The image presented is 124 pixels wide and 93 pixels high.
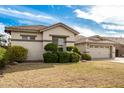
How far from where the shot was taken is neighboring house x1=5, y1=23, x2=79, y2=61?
18625 millimetres

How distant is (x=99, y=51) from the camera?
1011 inches

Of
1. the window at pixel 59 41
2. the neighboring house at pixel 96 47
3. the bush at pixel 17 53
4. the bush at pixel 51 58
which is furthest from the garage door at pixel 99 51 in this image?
the bush at pixel 17 53

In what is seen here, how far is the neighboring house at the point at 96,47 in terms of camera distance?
2517 centimetres

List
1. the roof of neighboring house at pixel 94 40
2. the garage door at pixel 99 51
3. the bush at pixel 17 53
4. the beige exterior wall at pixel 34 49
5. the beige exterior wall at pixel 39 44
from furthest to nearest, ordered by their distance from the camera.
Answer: the roof of neighboring house at pixel 94 40, the garage door at pixel 99 51, the beige exterior wall at pixel 39 44, the beige exterior wall at pixel 34 49, the bush at pixel 17 53

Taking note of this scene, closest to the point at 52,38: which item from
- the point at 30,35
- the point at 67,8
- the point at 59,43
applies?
the point at 59,43

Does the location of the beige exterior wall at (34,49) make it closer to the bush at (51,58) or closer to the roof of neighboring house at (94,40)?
the bush at (51,58)

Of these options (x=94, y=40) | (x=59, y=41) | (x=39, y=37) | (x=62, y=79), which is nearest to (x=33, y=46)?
(x=39, y=37)

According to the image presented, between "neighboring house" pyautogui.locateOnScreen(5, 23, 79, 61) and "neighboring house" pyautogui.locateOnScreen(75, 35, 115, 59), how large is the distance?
5434 millimetres

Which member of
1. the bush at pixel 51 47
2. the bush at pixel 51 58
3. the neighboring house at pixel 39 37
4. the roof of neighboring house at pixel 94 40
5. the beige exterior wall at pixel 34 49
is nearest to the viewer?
the bush at pixel 51 58

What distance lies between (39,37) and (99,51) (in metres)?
9.15

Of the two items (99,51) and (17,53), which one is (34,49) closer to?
(17,53)
